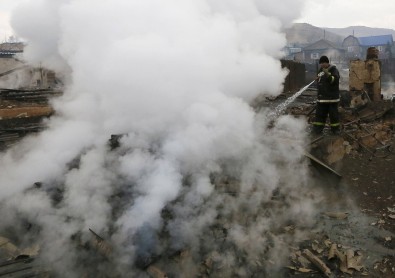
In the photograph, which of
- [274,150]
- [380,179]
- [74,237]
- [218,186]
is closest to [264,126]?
[274,150]

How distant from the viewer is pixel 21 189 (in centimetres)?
447

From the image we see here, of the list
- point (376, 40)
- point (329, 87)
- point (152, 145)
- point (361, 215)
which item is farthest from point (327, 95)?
point (376, 40)

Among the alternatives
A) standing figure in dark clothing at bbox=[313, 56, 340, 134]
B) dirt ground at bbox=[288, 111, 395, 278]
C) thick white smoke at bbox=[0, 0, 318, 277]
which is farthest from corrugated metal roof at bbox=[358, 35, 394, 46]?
thick white smoke at bbox=[0, 0, 318, 277]

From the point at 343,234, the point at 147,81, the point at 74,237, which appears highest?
the point at 147,81

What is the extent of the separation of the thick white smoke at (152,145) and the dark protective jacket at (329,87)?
151cm

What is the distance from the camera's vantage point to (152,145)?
445 centimetres

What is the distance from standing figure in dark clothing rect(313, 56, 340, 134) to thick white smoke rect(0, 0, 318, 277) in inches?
56.9

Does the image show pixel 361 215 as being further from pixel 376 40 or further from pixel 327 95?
pixel 376 40

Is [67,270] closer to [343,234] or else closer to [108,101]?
[108,101]

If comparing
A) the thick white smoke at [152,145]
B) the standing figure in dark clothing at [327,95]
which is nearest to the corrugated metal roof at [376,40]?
the standing figure in dark clothing at [327,95]

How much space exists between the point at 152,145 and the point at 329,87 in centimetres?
400

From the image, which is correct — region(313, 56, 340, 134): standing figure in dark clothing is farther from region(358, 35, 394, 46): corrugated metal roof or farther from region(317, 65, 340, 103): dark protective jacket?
region(358, 35, 394, 46): corrugated metal roof

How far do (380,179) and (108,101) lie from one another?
4699 millimetres

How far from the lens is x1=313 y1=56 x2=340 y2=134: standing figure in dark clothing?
21.6ft
